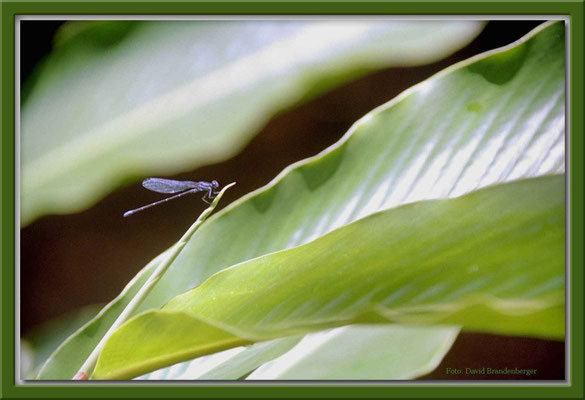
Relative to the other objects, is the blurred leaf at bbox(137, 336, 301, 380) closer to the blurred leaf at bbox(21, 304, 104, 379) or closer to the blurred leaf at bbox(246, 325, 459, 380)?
the blurred leaf at bbox(246, 325, 459, 380)

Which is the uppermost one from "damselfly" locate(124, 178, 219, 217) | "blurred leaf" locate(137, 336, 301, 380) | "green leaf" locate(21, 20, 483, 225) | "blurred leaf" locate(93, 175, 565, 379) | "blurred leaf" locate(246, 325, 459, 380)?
"green leaf" locate(21, 20, 483, 225)

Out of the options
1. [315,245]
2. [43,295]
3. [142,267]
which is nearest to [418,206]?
[315,245]

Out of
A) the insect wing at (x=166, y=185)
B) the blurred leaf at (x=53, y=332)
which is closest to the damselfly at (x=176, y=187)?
the insect wing at (x=166, y=185)

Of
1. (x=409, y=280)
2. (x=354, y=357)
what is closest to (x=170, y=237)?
(x=354, y=357)

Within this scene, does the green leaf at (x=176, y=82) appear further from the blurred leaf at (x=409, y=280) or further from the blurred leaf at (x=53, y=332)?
the blurred leaf at (x=409, y=280)

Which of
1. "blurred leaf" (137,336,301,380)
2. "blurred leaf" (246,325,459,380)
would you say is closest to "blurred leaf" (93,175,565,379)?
"blurred leaf" (137,336,301,380)

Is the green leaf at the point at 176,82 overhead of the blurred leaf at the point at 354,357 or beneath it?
overhead
